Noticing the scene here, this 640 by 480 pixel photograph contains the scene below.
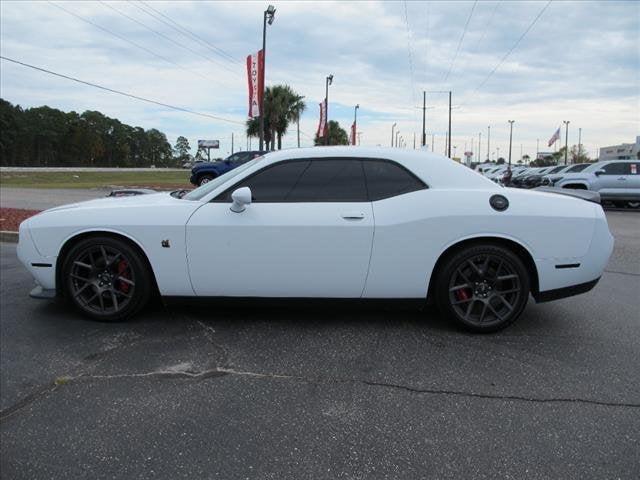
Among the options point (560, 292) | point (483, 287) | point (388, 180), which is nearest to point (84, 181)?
point (388, 180)

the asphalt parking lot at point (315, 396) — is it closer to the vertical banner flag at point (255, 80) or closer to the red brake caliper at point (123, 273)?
the red brake caliper at point (123, 273)

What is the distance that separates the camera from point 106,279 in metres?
4.24

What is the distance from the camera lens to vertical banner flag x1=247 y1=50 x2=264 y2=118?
23.4 m

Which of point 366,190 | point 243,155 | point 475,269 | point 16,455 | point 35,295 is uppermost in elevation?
point 243,155

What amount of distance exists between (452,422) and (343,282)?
4.92 feet

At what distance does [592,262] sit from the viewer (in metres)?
4.12

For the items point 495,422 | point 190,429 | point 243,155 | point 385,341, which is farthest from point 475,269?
point 243,155

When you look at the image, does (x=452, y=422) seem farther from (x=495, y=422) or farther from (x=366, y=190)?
(x=366, y=190)

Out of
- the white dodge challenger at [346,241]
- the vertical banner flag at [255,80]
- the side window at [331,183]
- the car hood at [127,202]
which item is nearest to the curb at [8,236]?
the car hood at [127,202]

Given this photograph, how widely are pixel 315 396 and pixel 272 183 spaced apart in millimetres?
1767

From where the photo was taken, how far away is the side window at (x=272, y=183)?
411cm

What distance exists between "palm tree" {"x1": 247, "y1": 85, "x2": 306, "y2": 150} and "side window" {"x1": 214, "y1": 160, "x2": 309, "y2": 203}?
4175 centimetres

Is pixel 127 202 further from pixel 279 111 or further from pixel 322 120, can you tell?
pixel 279 111

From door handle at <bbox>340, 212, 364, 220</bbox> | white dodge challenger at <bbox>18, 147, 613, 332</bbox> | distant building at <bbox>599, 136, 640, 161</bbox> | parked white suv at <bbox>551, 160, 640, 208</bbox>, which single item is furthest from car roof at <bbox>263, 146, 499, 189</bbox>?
distant building at <bbox>599, 136, 640, 161</bbox>
